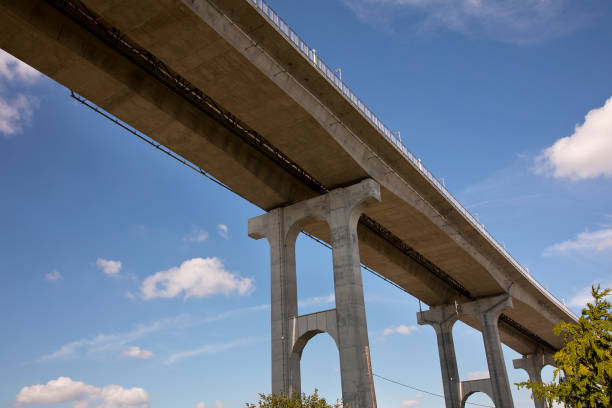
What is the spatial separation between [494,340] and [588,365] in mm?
35555

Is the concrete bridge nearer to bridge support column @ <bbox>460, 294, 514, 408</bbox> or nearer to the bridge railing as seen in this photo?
the bridge railing

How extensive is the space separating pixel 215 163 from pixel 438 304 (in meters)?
33.7

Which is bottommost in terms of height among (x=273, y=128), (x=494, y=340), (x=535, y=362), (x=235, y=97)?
(x=494, y=340)

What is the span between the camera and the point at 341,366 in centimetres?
2881

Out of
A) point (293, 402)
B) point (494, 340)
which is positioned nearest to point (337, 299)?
point (293, 402)

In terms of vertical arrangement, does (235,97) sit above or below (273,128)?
above

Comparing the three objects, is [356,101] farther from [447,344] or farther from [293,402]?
[447,344]

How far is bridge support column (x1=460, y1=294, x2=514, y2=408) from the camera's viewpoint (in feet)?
163

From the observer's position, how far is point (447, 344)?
179 feet

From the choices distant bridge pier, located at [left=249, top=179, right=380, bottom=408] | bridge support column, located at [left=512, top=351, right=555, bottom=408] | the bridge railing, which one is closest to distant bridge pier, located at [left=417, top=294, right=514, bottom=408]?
the bridge railing

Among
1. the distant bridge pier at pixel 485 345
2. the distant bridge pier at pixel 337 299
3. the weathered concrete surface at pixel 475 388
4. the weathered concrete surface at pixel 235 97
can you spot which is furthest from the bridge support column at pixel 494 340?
the distant bridge pier at pixel 337 299

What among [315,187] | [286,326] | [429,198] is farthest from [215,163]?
[429,198]

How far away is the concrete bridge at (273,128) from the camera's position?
73.3ft

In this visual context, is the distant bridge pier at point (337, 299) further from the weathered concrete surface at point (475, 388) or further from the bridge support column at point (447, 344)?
the weathered concrete surface at point (475, 388)
